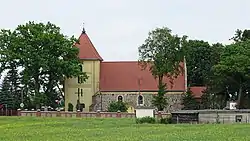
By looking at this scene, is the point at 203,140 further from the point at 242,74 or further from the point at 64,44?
the point at 64,44

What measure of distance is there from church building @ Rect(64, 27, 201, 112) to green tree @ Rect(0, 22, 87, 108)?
27.1 feet

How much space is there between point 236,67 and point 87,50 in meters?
30.9

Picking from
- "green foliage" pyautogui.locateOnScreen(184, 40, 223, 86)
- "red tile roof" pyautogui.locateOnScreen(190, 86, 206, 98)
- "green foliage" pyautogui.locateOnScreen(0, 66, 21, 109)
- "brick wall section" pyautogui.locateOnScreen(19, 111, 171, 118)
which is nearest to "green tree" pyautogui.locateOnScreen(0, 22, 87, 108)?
"brick wall section" pyautogui.locateOnScreen(19, 111, 171, 118)

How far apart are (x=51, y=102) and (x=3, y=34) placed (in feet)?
44.8

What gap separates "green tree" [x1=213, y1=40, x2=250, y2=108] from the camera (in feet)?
295

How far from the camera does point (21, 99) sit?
348ft

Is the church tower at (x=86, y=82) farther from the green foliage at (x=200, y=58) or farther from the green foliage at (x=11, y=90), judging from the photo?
the green foliage at (x=200, y=58)

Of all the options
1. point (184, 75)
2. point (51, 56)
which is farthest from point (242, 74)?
point (51, 56)

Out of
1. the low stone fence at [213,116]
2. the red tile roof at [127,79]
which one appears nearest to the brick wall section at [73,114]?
the red tile roof at [127,79]

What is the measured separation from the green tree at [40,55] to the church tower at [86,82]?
8.06 m

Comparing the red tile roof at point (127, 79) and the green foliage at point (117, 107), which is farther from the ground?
the red tile roof at point (127, 79)

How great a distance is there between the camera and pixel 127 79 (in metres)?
113

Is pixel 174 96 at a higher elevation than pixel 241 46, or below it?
below

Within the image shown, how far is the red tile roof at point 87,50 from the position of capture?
110500 millimetres
